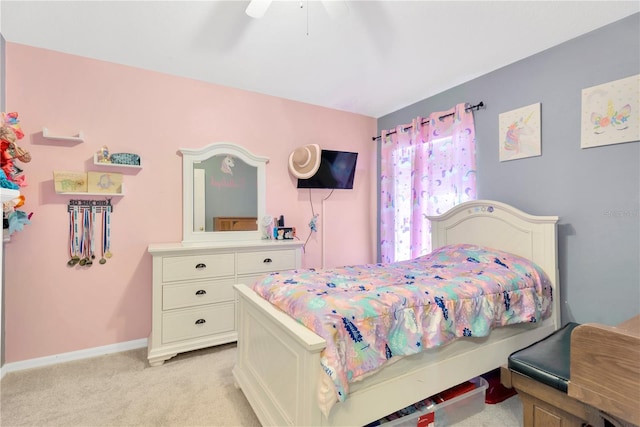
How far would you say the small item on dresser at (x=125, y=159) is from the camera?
2.57m

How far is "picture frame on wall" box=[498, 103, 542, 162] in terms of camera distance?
2449 millimetres

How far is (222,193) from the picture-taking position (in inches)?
121

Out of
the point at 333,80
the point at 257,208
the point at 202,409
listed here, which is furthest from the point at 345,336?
the point at 333,80

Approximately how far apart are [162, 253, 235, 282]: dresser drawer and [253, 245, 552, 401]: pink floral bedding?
2.60ft

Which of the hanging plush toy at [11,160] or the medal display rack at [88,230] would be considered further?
the medal display rack at [88,230]

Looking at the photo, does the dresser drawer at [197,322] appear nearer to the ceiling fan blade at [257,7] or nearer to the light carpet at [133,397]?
the light carpet at [133,397]

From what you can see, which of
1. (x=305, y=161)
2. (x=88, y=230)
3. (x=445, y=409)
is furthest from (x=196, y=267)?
(x=445, y=409)

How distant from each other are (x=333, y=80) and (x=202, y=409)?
2910mm

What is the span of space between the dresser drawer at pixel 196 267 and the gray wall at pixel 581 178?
2562 mm

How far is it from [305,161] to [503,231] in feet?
6.66

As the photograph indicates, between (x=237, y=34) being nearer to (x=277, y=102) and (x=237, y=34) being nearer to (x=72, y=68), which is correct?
(x=277, y=102)

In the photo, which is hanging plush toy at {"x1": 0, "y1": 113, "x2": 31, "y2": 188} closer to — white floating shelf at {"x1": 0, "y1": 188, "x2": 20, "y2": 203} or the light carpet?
white floating shelf at {"x1": 0, "y1": 188, "x2": 20, "y2": 203}

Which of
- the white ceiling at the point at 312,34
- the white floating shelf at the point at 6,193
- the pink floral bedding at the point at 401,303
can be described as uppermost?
the white ceiling at the point at 312,34

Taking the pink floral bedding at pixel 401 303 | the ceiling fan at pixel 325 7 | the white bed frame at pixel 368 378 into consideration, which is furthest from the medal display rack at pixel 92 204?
the ceiling fan at pixel 325 7
